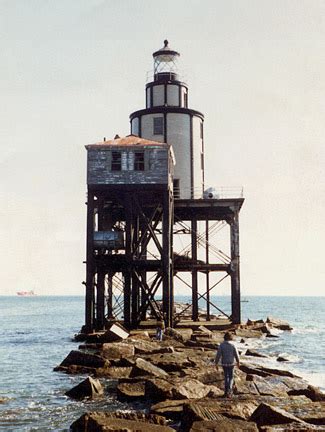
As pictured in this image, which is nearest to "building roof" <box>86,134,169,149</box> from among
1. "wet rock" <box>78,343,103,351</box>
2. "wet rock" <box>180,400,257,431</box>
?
"wet rock" <box>78,343,103,351</box>

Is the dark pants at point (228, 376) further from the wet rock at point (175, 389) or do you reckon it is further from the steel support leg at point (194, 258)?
the steel support leg at point (194, 258)

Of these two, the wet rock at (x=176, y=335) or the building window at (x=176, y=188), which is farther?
the building window at (x=176, y=188)

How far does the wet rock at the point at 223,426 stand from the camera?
10500 millimetres

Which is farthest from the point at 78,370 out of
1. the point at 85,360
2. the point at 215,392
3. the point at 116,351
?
the point at 215,392

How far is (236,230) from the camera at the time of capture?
35.8m

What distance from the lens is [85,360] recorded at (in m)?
20.9

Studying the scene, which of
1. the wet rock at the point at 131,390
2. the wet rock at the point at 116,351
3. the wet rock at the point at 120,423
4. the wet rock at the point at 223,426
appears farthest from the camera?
the wet rock at the point at 116,351

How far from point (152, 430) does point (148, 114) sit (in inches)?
1227

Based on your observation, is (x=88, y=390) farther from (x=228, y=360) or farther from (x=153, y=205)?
(x=153, y=205)

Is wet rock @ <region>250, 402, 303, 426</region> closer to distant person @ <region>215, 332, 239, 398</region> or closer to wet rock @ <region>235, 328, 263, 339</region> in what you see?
distant person @ <region>215, 332, 239, 398</region>

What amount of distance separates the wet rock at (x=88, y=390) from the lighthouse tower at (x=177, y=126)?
76.7ft

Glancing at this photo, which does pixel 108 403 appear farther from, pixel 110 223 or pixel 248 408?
pixel 110 223

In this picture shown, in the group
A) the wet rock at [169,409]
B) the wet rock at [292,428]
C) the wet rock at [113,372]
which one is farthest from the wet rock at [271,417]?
the wet rock at [113,372]

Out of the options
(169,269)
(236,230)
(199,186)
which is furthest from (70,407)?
(199,186)
